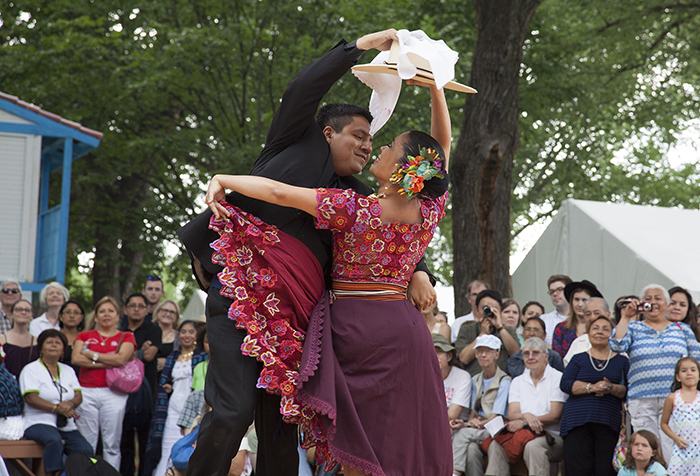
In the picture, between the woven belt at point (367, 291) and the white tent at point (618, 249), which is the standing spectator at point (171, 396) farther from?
the white tent at point (618, 249)

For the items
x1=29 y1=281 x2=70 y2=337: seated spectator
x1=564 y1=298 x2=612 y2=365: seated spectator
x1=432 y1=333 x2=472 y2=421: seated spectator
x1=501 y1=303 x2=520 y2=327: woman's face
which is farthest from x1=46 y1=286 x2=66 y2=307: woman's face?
x1=564 y1=298 x2=612 y2=365: seated spectator

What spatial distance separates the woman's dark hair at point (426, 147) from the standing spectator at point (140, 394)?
17.2ft

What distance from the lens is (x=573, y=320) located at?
731cm

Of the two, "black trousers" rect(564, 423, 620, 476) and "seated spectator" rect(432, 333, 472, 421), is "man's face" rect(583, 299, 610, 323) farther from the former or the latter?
"seated spectator" rect(432, 333, 472, 421)

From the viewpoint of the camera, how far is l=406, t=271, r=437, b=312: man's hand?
3.28 metres

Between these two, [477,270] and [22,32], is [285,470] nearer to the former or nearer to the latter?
[477,270]

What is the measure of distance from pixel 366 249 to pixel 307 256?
0.83 feet

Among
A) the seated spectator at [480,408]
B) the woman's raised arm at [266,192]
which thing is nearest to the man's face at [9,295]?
the seated spectator at [480,408]

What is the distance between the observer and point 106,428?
288 inches

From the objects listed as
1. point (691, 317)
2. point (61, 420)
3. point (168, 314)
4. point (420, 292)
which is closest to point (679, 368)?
point (691, 317)

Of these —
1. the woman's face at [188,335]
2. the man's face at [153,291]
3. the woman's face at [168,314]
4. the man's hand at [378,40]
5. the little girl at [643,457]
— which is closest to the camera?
the man's hand at [378,40]

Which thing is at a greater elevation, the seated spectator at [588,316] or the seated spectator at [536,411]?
the seated spectator at [588,316]

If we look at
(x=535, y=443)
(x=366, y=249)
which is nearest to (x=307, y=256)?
(x=366, y=249)

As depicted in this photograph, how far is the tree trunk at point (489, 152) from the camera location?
924cm
